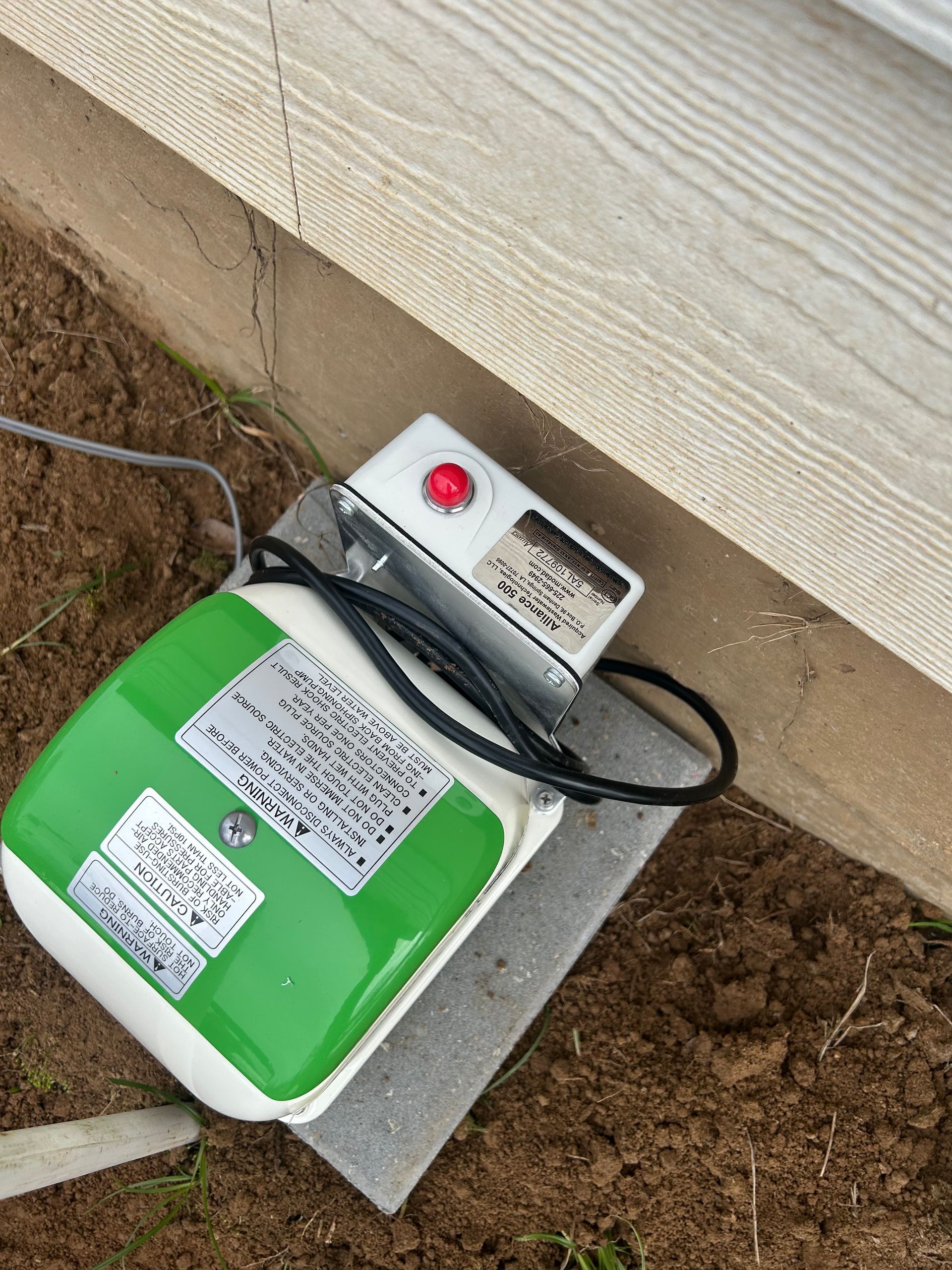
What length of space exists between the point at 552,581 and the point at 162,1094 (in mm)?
939

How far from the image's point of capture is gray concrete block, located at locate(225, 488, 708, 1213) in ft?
3.60

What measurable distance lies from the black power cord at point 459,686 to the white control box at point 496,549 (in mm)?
41

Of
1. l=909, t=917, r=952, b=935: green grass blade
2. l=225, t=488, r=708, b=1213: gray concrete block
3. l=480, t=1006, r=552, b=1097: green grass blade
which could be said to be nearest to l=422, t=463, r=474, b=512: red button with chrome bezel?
l=225, t=488, r=708, b=1213: gray concrete block

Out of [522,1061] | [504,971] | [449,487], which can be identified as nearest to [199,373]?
[449,487]

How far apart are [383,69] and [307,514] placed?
0.78 metres

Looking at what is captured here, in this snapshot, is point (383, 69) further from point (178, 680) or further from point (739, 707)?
point (739, 707)

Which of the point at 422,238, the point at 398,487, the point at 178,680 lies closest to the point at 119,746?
the point at 178,680

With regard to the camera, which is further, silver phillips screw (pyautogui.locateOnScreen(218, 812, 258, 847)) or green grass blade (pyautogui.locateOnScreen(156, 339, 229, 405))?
green grass blade (pyautogui.locateOnScreen(156, 339, 229, 405))

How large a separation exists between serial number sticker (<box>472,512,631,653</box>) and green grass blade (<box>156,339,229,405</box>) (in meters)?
0.84

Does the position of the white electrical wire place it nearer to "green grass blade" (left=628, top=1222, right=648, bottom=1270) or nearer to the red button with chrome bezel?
the red button with chrome bezel

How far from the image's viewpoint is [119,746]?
0.78 metres

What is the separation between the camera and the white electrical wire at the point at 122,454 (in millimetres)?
1314

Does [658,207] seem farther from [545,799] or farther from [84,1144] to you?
[84,1144]

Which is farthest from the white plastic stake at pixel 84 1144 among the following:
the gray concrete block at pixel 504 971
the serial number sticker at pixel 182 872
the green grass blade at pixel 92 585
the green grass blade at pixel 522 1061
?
the green grass blade at pixel 92 585
